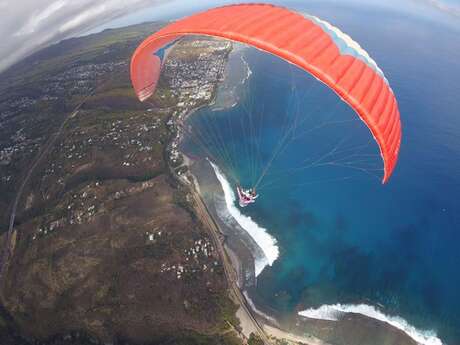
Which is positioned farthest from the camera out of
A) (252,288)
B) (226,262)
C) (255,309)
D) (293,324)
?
(226,262)

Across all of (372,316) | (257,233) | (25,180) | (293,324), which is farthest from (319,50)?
(25,180)

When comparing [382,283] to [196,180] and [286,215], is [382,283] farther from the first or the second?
[196,180]

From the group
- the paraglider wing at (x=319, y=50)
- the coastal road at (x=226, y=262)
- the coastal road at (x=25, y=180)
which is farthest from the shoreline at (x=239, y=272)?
the coastal road at (x=25, y=180)

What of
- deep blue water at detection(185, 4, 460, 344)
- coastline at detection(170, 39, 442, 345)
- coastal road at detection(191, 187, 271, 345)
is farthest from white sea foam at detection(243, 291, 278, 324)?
deep blue water at detection(185, 4, 460, 344)

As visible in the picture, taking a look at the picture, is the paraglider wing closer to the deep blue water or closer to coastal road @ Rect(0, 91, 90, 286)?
the deep blue water

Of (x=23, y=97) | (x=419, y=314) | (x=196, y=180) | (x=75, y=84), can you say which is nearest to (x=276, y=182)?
(x=196, y=180)

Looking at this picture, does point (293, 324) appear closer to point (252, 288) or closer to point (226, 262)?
point (252, 288)
